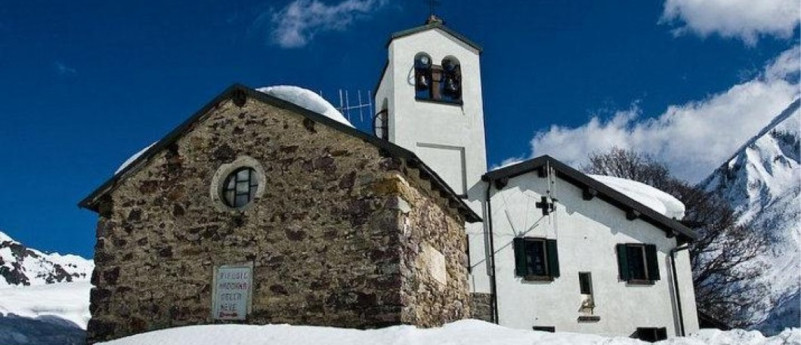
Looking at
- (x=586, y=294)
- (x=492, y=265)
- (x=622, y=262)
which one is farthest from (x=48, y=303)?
(x=622, y=262)

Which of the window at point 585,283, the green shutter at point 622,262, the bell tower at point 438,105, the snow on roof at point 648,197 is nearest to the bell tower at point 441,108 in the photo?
the bell tower at point 438,105

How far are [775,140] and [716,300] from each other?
7248cm

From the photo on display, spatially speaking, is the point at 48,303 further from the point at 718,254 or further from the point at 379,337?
the point at 718,254

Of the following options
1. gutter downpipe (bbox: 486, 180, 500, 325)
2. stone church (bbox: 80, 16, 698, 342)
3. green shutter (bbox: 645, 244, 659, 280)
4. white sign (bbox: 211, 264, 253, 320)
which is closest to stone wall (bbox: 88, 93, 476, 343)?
stone church (bbox: 80, 16, 698, 342)

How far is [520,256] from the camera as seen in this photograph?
17094mm

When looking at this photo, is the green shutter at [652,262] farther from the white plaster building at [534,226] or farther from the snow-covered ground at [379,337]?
the snow-covered ground at [379,337]

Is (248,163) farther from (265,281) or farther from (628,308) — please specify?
(628,308)

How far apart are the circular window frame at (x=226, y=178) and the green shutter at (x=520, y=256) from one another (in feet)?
24.7

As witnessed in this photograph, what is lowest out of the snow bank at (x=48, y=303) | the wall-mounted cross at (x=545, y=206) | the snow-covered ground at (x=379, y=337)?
the snow-covered ground at (x=379, y=337)

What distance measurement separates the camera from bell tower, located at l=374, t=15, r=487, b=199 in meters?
17.4

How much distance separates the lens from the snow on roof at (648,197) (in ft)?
63.6

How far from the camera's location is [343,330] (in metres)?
10.0

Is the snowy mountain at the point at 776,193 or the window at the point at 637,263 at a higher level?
the snowy mountain at the point at 776,193

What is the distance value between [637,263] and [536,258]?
2693 millimetres
